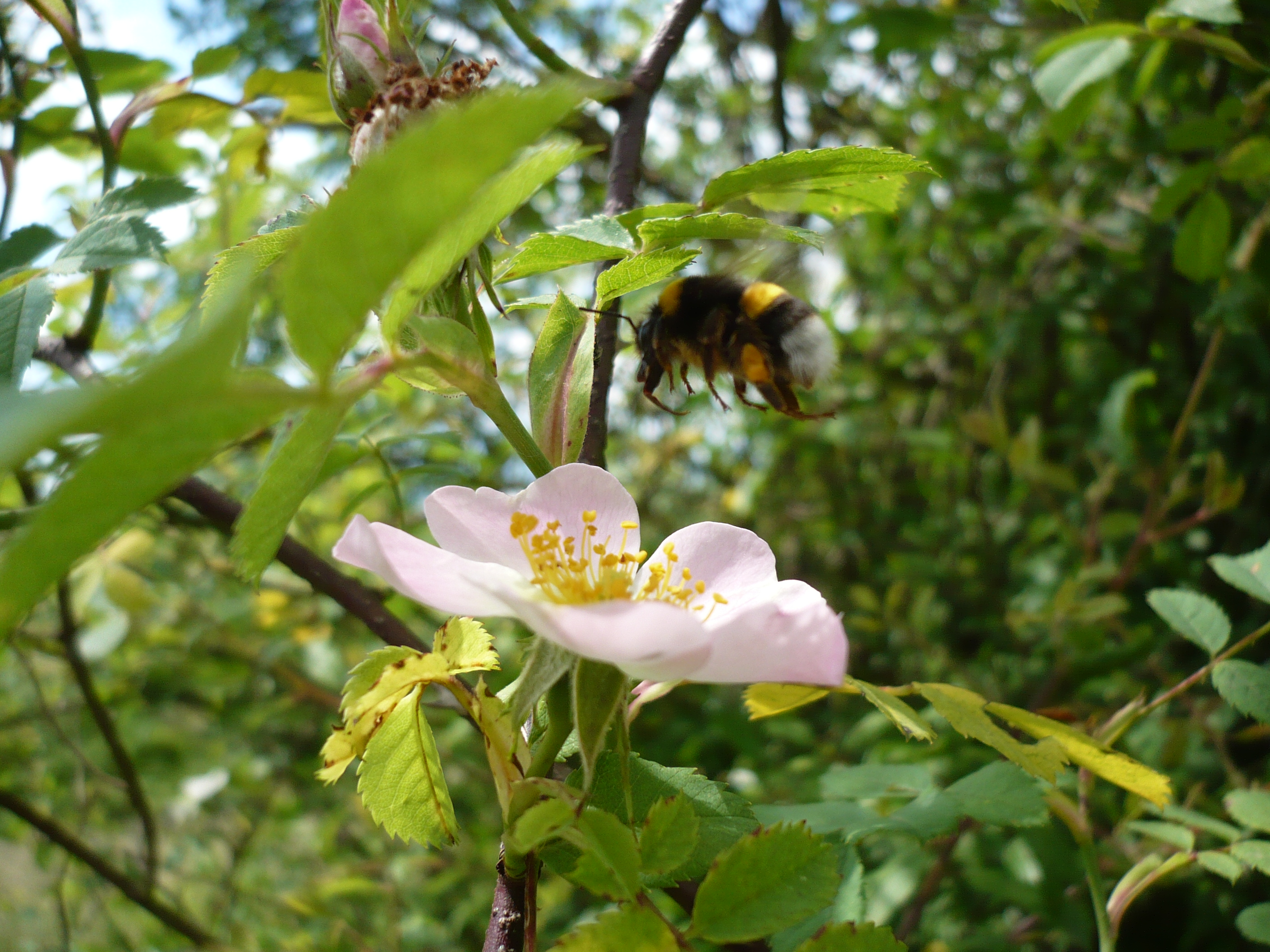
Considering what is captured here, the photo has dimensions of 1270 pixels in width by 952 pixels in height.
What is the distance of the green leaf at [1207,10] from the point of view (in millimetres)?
1097

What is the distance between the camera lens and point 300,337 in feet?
1.20

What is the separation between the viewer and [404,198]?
32 cm

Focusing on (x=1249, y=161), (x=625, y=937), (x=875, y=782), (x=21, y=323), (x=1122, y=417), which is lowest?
(x=1122, y=417)

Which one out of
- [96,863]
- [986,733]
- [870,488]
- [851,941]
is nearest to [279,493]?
[851,941]

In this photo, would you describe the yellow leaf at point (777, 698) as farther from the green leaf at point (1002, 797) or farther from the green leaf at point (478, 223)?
the green leaf at point (478, 223)

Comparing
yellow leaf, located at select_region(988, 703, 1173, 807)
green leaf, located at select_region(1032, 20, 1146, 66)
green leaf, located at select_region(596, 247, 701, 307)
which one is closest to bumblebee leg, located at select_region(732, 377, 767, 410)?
green leaf, located at select_region(596, 247, 701, 307)

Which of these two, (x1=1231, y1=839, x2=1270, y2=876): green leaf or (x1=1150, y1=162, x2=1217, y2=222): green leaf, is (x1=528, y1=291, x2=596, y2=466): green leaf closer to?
(x1=1231, y1=839, x2=1270, y2=876): green leaf

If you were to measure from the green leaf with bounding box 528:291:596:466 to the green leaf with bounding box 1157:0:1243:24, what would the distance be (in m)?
1.01

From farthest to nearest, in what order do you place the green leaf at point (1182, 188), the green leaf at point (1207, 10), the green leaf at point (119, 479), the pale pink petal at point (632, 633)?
1. the green leaf at point (1182, 188)
2. the green leaf at point (1207, 10)
3. the pale pink petal at point (632, 633)
4. the green leaf at point (119, 479)

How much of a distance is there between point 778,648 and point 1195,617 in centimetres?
75

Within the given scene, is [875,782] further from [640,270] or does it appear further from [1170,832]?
[640,270]

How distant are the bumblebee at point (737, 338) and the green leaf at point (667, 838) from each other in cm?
47

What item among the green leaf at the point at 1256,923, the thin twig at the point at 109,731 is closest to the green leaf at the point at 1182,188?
the green leaf at the point at 1256,923

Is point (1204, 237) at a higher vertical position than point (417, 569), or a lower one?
lower
